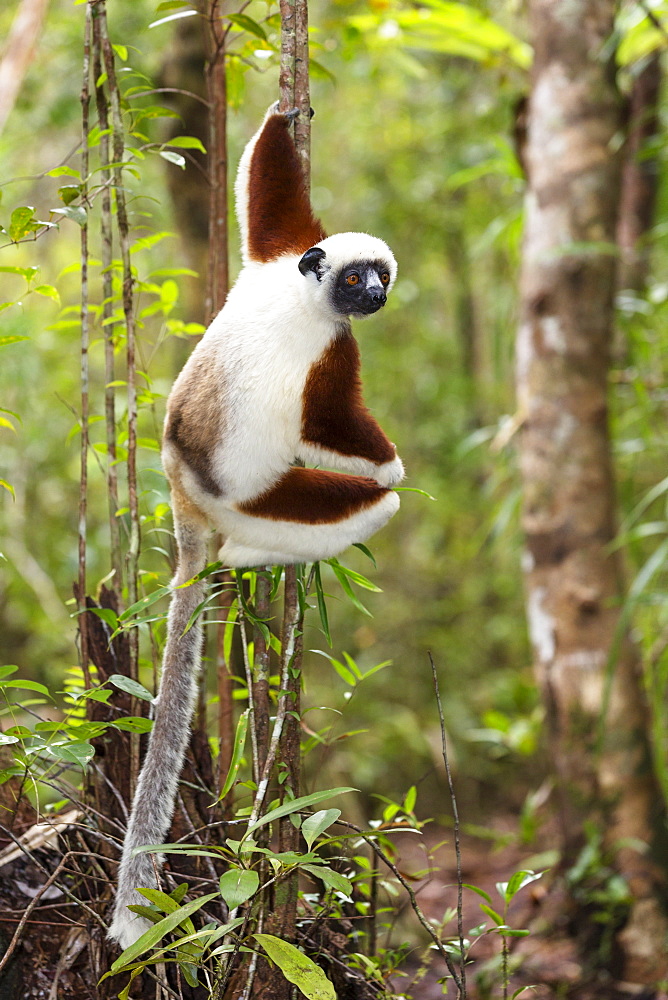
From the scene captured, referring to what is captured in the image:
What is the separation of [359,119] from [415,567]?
3.35 m

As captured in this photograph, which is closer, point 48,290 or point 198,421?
point 48,290

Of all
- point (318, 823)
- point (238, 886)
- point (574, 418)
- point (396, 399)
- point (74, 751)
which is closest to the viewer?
point (238, 886)

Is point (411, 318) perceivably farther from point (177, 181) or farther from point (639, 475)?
point (177, 181)

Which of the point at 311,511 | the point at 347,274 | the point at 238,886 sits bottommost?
the point at 238,886

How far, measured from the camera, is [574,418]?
3.45m

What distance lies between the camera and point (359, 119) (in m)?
6.18

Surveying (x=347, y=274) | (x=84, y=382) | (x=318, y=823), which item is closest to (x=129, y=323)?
(x=84, y=382)

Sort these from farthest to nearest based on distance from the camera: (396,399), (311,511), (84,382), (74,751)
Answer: (396,399) < (311,511) < (84,382) < (74,751)

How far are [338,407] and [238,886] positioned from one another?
3.36ft

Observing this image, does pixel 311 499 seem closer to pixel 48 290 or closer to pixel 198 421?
pixel 198 421

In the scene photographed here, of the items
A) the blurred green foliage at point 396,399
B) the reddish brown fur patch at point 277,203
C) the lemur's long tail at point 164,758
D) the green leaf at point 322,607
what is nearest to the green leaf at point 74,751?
the lemur's long tail at point 164,758

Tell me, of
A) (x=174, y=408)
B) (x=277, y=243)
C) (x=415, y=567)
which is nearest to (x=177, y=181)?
(x=277, y=243)

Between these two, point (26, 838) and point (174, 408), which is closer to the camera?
point (26, 838)

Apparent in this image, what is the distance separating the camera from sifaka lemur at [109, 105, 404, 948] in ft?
6.19
